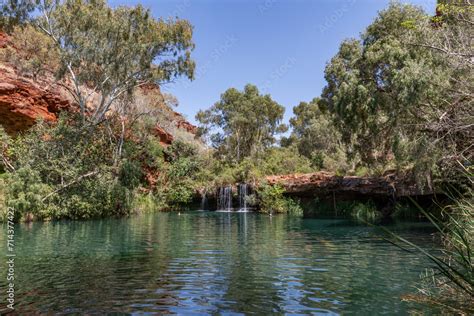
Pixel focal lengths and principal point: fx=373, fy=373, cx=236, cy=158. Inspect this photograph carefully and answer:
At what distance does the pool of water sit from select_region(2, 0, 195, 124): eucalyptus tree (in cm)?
1402

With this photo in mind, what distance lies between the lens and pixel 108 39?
2344 cm

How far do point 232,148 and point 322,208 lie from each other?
60.2 feet

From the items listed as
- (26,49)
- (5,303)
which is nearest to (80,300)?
(5,303)

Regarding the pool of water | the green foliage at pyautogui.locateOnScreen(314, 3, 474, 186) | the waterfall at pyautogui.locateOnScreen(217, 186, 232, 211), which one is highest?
the green foliage at pyautogui.locateOnScreen(314, 3, 474, 186)

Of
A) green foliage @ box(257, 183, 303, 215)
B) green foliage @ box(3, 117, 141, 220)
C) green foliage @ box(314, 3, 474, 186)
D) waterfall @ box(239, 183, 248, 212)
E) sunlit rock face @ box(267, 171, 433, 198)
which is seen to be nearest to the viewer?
green foliage @ box(314, 3, 474, 186)

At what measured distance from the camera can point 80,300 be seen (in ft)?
18.8

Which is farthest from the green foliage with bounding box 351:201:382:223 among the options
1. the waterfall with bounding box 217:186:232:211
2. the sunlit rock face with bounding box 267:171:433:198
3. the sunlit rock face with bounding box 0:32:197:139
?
the sunlit rock face with bounding box 0:32:197:139

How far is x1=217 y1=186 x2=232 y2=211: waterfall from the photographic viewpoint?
1236 inches

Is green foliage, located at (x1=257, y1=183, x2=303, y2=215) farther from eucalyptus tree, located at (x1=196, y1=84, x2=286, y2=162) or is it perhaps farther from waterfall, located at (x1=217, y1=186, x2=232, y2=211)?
eucalyptus tree, located at (x1=196, y1=84, x2=286, y2=162)

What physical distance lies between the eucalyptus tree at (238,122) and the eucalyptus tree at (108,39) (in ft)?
56.9

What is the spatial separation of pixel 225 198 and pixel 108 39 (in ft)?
50.3

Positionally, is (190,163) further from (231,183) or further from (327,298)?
(327,298)

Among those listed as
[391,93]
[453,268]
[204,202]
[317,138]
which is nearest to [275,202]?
[204,202]

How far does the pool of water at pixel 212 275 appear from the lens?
5.53m
